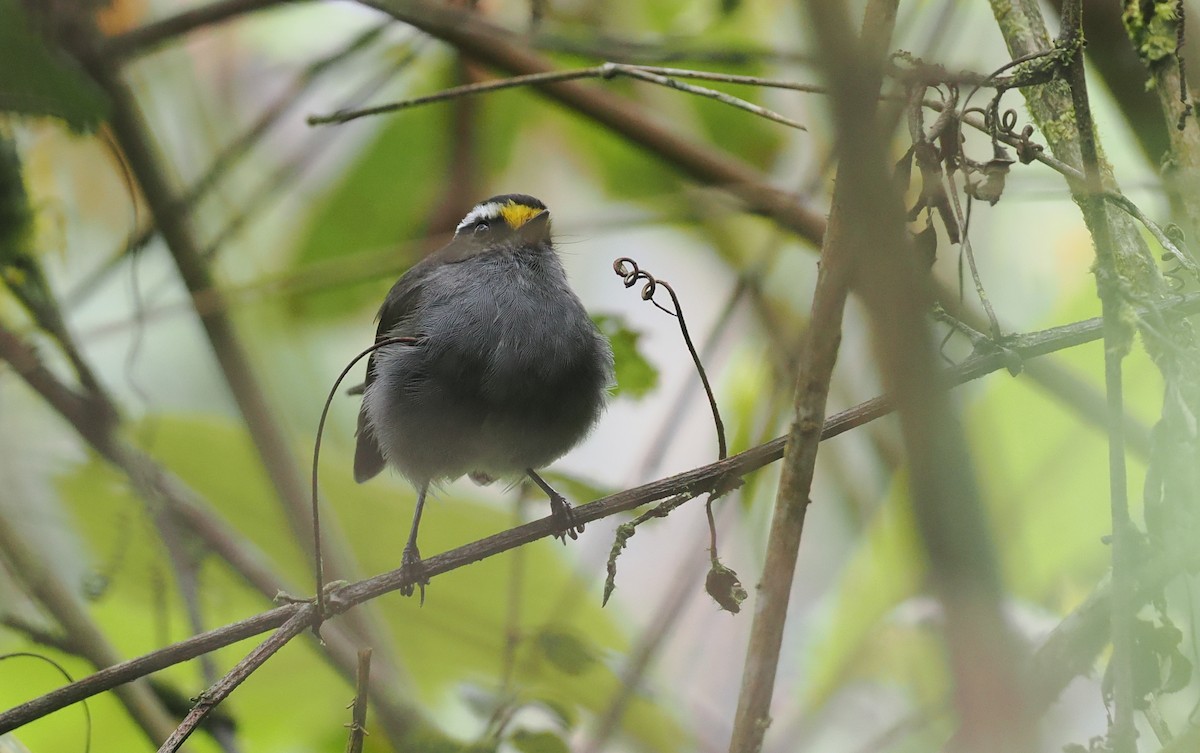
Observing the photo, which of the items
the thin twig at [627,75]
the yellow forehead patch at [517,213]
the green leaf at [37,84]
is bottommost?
the thin twig at [627,75]

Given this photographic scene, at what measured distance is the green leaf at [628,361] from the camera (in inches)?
113

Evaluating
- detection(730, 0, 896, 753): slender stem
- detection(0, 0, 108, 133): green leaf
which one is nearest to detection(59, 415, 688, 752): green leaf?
detection(0, 0, 108, 133): green leaf

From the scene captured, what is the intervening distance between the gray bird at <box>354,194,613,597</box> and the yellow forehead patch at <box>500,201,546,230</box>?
11 cm

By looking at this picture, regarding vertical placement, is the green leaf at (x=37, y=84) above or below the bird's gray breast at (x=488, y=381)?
above

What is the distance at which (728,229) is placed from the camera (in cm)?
409

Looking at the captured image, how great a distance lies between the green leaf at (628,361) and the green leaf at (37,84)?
4.19 feet

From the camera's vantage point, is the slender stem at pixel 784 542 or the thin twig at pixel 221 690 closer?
the slender stem at pixel 784 542

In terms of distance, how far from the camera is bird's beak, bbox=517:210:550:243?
3352mm

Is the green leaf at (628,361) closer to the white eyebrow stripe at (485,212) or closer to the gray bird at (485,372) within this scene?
the gray bird at (485,372)

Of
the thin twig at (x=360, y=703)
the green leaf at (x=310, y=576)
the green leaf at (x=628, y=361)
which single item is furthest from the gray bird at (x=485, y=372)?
the thin twig at (x=360, y=703)

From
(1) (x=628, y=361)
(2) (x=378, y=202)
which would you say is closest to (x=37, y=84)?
(1) (x=628, y=361)

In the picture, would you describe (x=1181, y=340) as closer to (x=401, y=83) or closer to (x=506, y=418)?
(x=506, y=418)

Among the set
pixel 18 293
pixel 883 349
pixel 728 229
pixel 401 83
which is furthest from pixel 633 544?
pixel 883 349

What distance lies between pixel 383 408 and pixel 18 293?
1006 mm
